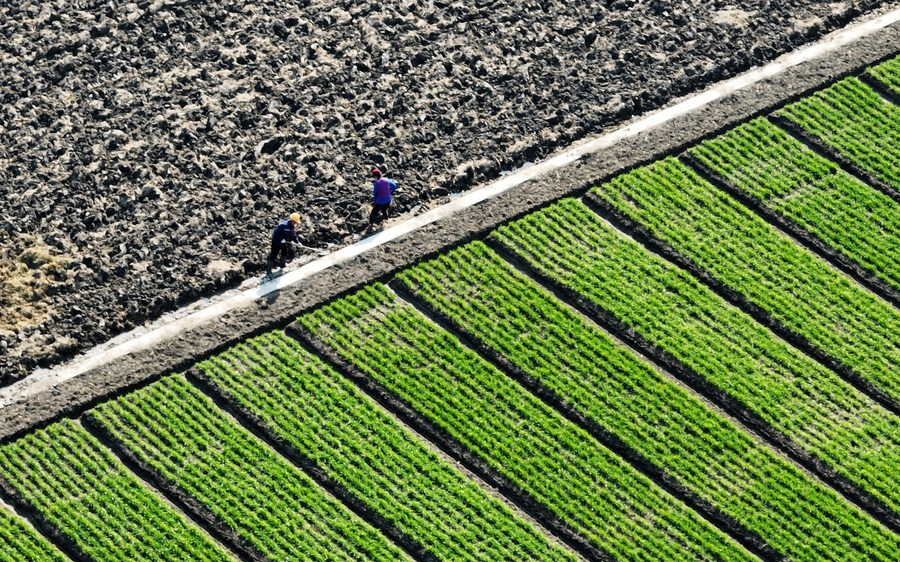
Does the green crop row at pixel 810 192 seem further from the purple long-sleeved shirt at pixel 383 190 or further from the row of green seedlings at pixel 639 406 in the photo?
the purple long-sleeved shirt at pixel 383 190

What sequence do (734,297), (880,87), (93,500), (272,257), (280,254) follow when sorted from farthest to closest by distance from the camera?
(880,87) < (734,297) < (280,254) < (272,257) < (93,500)

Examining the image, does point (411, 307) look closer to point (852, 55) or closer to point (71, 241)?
point (71, 241)

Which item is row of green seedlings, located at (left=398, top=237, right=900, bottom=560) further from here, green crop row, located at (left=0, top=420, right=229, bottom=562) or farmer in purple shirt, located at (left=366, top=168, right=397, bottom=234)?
green crop row, located at (left=0, top=420, right=229, bottom=562)

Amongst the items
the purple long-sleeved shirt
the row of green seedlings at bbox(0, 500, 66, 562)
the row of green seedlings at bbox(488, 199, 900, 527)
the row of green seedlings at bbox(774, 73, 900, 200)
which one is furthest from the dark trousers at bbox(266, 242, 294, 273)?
the row of green seedlings at bbox(774, 73, 900, 200)

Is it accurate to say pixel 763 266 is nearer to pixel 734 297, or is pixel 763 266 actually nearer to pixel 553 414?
pixel 734 297

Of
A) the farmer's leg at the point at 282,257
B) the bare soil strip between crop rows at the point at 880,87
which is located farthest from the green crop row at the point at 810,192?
the farmer's leg at the point at 282,257

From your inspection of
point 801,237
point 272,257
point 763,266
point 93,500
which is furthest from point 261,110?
point 801,237
